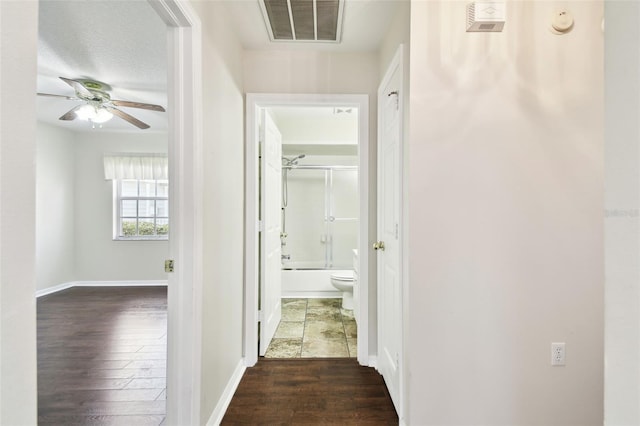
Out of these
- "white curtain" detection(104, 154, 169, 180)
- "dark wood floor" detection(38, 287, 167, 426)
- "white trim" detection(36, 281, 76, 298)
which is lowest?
"dark wood floor" detection(38, 287, 167, 426)

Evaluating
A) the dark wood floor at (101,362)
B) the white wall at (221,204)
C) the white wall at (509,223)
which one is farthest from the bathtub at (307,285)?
the white wall at (509,223)

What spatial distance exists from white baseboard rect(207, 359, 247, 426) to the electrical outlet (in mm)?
1795

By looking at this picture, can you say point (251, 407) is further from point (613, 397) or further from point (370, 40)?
point (370, 40)

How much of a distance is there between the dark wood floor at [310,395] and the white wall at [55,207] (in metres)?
4.10

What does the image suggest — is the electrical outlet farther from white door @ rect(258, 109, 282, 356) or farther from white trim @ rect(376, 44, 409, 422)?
white door @ rect(258, 109, 282, 356)

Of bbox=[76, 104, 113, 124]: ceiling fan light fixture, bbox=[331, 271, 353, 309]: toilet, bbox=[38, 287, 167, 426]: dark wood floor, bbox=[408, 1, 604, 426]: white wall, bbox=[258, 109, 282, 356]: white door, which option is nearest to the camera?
bbox=[408, 1, 604, 426]: white wall

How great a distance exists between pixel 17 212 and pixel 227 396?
1.75 meters

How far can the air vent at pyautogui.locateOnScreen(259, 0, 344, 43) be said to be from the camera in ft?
5.86

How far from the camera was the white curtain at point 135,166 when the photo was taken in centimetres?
470

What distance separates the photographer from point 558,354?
1462mm

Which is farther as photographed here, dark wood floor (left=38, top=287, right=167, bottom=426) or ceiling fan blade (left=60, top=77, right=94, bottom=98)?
ceiling fan blade (left=60, top=77, right=94, bottom=98)

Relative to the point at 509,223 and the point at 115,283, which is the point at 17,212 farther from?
the point at 115,283

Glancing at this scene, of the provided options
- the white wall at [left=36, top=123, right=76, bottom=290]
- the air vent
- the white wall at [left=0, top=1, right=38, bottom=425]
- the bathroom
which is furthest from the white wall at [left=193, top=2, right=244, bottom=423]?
the white wall at [left=36, top=123, right=76, bottom=290]

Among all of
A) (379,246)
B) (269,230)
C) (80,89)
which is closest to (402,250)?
(379,246)
